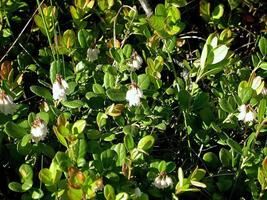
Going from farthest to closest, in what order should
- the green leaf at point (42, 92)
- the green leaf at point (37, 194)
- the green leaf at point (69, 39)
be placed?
the green leaf at point (69, 39), the green leaf at point (42, 92), the green leaf at point (37, 194)

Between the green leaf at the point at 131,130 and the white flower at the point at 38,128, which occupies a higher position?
the white flower at the point at 38,128

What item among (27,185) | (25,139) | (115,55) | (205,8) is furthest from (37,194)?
(205,8)

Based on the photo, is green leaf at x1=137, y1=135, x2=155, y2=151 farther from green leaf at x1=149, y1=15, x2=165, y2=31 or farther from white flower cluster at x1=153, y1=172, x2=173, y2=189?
green leaf at x1=149, y1=15, x2=165, y2=31

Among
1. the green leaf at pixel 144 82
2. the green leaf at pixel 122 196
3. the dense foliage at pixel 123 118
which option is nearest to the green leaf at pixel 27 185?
the dense foliage at pixel 123 118

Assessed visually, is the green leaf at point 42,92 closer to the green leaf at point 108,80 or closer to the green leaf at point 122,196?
the green leaf at point 108,80

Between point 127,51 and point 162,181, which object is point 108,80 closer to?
point 127,51

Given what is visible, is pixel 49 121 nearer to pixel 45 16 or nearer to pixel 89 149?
pixel 89 149

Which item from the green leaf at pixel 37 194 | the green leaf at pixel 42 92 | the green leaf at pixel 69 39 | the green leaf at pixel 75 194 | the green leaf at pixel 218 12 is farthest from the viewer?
the green leaf at pixel 218 12

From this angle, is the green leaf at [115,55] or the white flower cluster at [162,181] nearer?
the white flower cluster at [162,181]

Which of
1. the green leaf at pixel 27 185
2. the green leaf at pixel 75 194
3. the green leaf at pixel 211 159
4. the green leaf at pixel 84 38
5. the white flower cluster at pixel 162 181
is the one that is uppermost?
the green leaf at pixel 84 38
